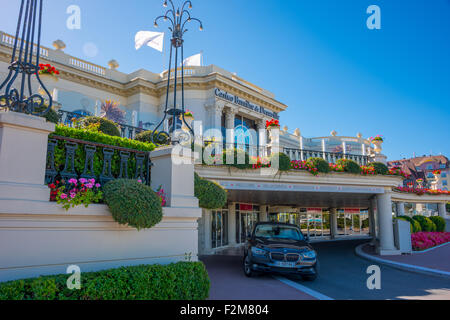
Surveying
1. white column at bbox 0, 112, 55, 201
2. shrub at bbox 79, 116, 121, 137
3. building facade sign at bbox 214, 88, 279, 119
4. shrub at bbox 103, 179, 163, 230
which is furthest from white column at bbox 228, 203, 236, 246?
white column at bbox 0, 112, 55, 201

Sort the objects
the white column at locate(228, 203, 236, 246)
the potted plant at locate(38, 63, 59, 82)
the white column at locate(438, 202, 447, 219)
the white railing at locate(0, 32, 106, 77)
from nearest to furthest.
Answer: the potted plant at locate(38, 63, 59, 82) → the white railing at locate(0, 32, 106, 77) → the white column at locate(228, 203, 236, 246) → the white column at locate(438, 202, 447, 219)

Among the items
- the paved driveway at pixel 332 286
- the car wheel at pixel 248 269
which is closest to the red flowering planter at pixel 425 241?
the paved driveway at pixel 332 286

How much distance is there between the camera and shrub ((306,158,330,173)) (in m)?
13.6

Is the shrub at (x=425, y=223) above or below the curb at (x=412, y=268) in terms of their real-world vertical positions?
above

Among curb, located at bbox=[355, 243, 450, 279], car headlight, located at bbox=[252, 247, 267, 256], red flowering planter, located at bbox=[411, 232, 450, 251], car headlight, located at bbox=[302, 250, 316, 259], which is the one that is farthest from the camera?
red flowering planter, located at bbox=[411, 232, 450, 251]

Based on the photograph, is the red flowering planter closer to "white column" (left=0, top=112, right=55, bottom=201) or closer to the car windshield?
the car windshield

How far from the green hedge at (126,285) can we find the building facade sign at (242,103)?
18.5 metres

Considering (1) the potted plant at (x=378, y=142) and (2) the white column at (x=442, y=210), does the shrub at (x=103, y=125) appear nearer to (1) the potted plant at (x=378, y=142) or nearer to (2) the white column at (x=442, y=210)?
(1) the potted plant at (x=378, y=142)

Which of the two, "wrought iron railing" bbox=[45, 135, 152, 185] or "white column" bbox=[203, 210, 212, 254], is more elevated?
"wrought iron railing" bbox=[45, 135, 152, 185]

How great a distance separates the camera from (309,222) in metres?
29.6

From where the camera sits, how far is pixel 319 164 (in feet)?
44.8

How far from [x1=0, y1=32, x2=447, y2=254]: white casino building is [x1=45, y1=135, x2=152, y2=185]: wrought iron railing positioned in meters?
5.65

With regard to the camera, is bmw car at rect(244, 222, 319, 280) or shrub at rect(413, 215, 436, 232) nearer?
bmw car at rect(244, 222, 319, 280)

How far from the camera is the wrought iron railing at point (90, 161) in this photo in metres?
5.42
